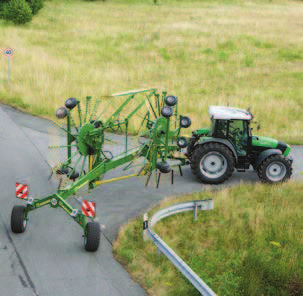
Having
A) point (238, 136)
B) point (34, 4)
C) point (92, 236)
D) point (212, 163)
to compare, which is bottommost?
point (92, 236)

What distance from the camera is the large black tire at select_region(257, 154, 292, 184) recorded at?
1153cm

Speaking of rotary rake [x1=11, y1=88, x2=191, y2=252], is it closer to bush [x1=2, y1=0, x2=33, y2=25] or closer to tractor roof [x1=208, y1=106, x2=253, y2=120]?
tractor roof [x1=208, y1=106, x2=253, y2=120]

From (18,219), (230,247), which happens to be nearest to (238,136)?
(230,247)

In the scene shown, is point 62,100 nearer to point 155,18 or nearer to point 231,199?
point 231,199

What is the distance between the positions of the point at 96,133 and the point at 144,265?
330 centimetres

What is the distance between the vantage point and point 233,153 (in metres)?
11.5

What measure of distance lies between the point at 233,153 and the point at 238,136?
0.59 meters

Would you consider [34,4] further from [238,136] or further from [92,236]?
[92,236]

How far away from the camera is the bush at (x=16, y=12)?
36531 mm

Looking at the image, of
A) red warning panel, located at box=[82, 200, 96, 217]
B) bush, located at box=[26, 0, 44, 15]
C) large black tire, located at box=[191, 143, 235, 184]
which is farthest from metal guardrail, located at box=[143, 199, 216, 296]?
bush, located at box=[26, 0, 44, 15]

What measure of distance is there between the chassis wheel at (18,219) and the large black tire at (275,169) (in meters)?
6.37

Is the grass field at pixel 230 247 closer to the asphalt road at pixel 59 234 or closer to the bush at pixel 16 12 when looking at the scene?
the asphalt road at pixel 59 234

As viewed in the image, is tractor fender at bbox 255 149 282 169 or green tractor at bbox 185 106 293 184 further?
tractor fender at bbox 255 149 282 169

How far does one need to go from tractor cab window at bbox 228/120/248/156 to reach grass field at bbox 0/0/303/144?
193 inches
